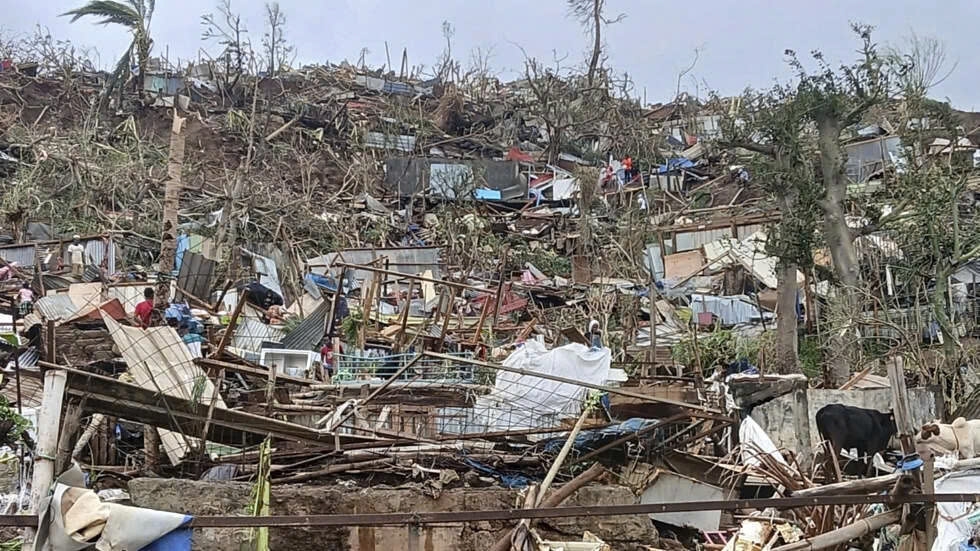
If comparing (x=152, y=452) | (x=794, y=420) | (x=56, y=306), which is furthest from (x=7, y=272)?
(x=794, y=420)

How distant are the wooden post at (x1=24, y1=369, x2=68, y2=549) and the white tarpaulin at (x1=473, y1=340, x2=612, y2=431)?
4212mm

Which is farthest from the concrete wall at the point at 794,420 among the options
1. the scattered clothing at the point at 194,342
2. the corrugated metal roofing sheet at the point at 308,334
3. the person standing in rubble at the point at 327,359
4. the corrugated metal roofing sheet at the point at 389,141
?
the corrugated metal roofing sheet at the point at 389,141

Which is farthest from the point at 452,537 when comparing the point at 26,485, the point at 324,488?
the point at 26,485

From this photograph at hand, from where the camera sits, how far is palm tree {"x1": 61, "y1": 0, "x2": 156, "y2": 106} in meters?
20.7

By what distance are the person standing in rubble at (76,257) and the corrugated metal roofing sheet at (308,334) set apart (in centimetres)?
541

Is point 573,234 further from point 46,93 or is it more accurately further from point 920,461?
point 920,461

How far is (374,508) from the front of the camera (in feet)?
19.6

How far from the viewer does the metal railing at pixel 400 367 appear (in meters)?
8.45

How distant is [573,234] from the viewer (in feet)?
71.8

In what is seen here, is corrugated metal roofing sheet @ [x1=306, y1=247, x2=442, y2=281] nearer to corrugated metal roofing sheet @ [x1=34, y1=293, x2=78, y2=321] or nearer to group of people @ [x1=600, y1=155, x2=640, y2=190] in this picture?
corrugated metal roofing sheet @ [x1=34, y1=293, x2=78, y2=321]

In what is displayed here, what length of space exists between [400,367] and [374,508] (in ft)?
8.20

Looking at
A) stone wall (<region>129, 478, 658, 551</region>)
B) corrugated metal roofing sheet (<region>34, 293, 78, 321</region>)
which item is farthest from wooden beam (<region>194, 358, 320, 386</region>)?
corrugated metal roofing sheet (<region>34, 293, 78, 321</region>)

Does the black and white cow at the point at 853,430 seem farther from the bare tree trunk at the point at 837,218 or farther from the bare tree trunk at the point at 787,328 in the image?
the bare tree trunk at the point at 837,218

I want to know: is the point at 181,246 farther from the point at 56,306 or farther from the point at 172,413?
the point at 172,413
